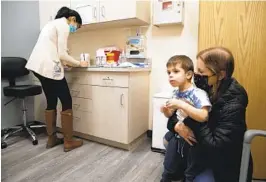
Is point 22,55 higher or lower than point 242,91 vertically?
higher

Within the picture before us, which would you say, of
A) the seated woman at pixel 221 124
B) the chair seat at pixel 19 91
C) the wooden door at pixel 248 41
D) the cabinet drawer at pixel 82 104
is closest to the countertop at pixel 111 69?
the cabinet drawer at pixel 82 104

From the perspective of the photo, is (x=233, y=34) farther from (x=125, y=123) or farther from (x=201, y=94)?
(x=125, y=123)

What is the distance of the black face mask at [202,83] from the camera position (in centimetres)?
102

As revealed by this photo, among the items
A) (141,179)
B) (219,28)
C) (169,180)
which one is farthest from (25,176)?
(219,28)

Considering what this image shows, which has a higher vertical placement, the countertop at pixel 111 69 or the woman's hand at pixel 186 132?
the countertop at pixel 111 69

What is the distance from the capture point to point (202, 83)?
3.43 feet

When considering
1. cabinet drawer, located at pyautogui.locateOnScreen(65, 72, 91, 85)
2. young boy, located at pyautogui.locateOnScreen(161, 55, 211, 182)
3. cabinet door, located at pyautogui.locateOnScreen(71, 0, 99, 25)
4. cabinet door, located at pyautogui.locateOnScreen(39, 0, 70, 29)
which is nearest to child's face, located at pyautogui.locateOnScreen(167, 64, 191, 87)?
young boy, located at pyautogui.locateOnScreen(161, 55, 211, 182)

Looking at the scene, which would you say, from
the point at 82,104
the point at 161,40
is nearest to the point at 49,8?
the point at 82,104

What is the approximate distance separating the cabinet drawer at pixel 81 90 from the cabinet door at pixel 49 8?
106 cm

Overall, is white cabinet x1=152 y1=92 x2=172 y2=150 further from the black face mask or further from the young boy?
the black face mask

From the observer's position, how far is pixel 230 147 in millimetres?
883

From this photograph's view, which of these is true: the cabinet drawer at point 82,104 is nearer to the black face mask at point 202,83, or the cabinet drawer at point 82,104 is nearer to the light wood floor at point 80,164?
the light wood floor at point 80,164

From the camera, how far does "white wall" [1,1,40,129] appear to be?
2.37 metres

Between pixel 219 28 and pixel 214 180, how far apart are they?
3.41 ft
